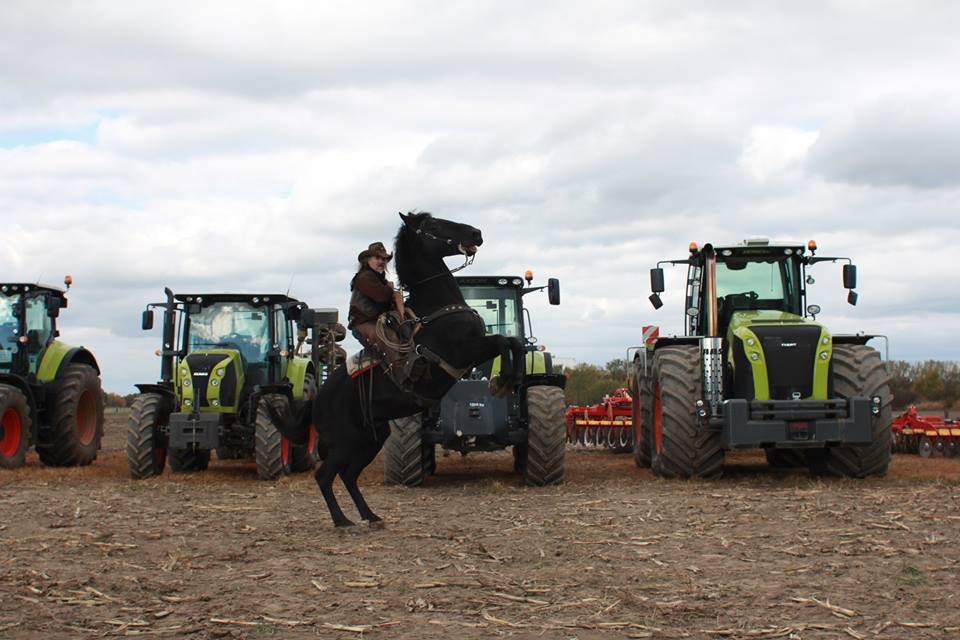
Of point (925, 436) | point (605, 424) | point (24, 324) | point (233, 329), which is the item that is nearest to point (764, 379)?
point (925, 436)

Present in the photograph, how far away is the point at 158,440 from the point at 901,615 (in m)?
12.2

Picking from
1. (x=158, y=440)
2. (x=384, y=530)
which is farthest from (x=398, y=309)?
(x=158, y=440)

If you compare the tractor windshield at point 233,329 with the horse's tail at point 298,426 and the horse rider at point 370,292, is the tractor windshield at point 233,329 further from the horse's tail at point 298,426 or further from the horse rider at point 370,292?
the horse rider at point 370,292

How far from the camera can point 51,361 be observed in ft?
60.5

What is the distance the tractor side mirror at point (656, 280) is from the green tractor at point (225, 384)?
482 cm

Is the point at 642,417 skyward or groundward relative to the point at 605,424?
skyward

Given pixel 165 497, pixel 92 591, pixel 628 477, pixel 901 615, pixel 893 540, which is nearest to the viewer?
pixel 901 615

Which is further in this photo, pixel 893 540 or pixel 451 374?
pixel 451 374

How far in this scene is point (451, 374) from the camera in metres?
9.94

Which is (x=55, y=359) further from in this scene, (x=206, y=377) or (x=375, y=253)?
(x=375, y=253)

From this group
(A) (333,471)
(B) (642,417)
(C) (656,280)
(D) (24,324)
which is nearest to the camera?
(A) (333,471)

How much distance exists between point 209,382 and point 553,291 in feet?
16.5

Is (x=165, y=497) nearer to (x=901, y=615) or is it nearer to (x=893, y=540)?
(x=893, y=540)

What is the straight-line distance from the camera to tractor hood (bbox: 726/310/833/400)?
13.6 m
